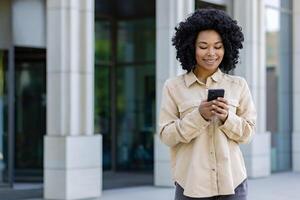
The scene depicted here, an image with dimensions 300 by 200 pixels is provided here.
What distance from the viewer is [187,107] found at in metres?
3.09

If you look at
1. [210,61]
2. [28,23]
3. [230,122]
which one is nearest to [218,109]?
[230,122]

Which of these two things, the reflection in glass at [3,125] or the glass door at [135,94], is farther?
the glass door at [135,94]

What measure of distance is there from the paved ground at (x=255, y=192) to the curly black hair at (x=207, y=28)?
8272 millimetres

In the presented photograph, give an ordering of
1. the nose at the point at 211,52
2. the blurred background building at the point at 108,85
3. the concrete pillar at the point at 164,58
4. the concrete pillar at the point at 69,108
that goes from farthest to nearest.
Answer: the concrete pillar at the point at 164,58 → the blurred background building at the point at 108,85 → the concrete pillar at the point at 69,108 → the nose at the point at 211,52

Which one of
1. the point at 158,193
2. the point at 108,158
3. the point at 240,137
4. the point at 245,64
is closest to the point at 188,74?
the point at 240,137

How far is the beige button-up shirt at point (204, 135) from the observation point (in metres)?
3.00

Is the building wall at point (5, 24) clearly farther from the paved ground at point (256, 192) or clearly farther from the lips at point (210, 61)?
the lips at point (210, 61)

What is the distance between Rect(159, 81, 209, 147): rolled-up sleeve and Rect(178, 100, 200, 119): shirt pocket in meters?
0.03

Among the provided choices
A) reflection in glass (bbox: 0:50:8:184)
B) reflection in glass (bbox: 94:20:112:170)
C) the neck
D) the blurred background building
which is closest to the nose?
the neck

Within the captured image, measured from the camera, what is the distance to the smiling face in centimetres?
308

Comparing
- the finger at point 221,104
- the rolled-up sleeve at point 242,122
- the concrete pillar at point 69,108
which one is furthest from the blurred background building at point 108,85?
the finger at point 221,104

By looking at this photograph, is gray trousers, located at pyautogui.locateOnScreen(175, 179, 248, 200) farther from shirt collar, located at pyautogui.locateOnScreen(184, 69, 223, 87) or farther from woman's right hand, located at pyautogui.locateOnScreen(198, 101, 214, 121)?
shirt collar, located at pyautogui.locateOnScreen(184, 69, 223, 87)

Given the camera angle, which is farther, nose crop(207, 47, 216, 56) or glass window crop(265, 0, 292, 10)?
glass window crop(265, 0, 292, 10)

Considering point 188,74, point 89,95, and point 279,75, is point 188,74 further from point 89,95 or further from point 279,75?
point 279,75
